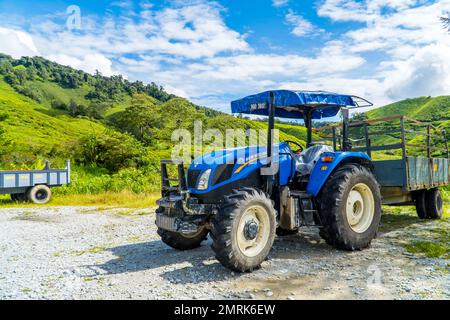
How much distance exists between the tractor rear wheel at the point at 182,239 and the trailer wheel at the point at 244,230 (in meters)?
1.21

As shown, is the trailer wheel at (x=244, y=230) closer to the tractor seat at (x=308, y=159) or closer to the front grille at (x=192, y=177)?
the front grille at (x=192, y=177)

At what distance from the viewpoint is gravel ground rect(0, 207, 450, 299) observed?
4219 mm

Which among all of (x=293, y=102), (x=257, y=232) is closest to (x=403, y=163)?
(x=293, y=102)

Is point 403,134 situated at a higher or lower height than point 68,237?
higher

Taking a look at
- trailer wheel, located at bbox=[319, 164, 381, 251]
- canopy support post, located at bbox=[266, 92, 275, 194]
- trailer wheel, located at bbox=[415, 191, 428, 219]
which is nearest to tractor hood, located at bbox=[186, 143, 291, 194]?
canopy support post, located at bbox=[266, 92, 275, 194]

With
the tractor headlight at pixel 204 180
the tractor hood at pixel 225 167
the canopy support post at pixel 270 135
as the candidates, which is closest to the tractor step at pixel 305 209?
the canopy support post at pixel 270 135

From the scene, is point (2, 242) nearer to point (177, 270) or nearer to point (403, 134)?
point (177, 270)

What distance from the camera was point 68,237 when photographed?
8078 mm

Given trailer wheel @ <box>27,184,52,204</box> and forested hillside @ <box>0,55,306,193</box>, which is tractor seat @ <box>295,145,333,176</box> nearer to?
forested hillside @ <box>0,55,306,193</box>

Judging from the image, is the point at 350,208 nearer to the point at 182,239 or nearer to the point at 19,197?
the point at 182,239

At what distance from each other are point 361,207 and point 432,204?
3500mm

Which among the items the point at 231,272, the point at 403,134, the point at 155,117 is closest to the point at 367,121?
the point at 403,134

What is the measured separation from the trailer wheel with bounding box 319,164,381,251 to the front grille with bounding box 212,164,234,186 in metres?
1.56
